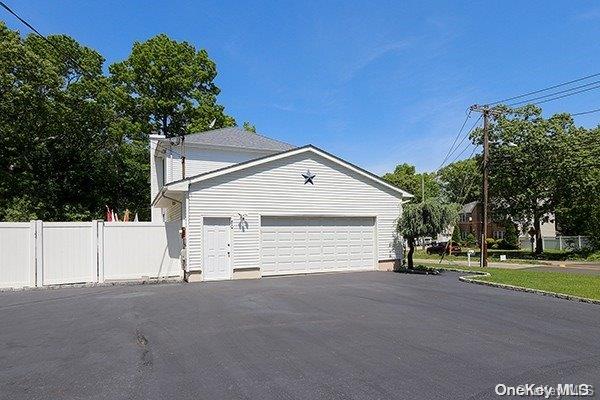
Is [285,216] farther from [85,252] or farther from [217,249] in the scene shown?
[85,252]

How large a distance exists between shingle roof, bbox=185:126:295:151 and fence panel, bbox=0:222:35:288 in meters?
9.50

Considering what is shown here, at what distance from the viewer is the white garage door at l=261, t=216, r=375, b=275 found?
1758cm

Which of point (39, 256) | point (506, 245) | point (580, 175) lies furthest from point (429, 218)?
point (506, 245)

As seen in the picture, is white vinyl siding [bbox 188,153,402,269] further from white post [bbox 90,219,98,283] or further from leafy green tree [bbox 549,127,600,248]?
leafy green tree [bbox 549,127,600,248]

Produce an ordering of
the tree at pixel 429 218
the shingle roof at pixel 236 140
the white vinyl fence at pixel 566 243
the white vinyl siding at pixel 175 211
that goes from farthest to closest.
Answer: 1. the white vinyl fence at pixel 566 243
2. the shingle roof at pixel 236 140
3. the tree at pixel 429 218
4. the white vinyl siding at pixel 175 211

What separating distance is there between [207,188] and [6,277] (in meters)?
6.78

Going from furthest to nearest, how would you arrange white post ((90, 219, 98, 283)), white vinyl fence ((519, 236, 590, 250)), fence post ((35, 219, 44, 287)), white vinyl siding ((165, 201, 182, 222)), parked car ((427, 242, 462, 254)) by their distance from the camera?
1. parked car ((427, 242, 462, 254))
2. white vinyl fence ((519, 236, 590, 250))
3. white vinyl siding ((165, 201, 182, 222))
4. white post ((90, 219, 98, 283))
5. fence post ((35, 219, 44, 287))

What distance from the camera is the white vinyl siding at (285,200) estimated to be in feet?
54.1

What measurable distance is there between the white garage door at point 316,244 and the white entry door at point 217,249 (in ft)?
4.67

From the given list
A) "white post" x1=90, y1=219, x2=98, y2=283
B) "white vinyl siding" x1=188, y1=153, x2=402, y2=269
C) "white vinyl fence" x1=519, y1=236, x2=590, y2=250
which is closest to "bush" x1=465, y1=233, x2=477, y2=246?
"white vinyl fence" x1=519, y1=236, x2=590, y2=250

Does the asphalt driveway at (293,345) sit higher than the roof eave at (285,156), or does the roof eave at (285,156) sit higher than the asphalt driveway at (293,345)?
the roof eave at (285,156)

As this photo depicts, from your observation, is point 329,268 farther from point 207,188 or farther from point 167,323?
point 167,323

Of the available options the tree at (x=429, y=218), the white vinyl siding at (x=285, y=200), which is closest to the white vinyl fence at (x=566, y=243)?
the tree at (x=429, y=218)

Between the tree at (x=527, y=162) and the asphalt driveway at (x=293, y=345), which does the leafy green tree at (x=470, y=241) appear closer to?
the tree at (x=527, y=162)
